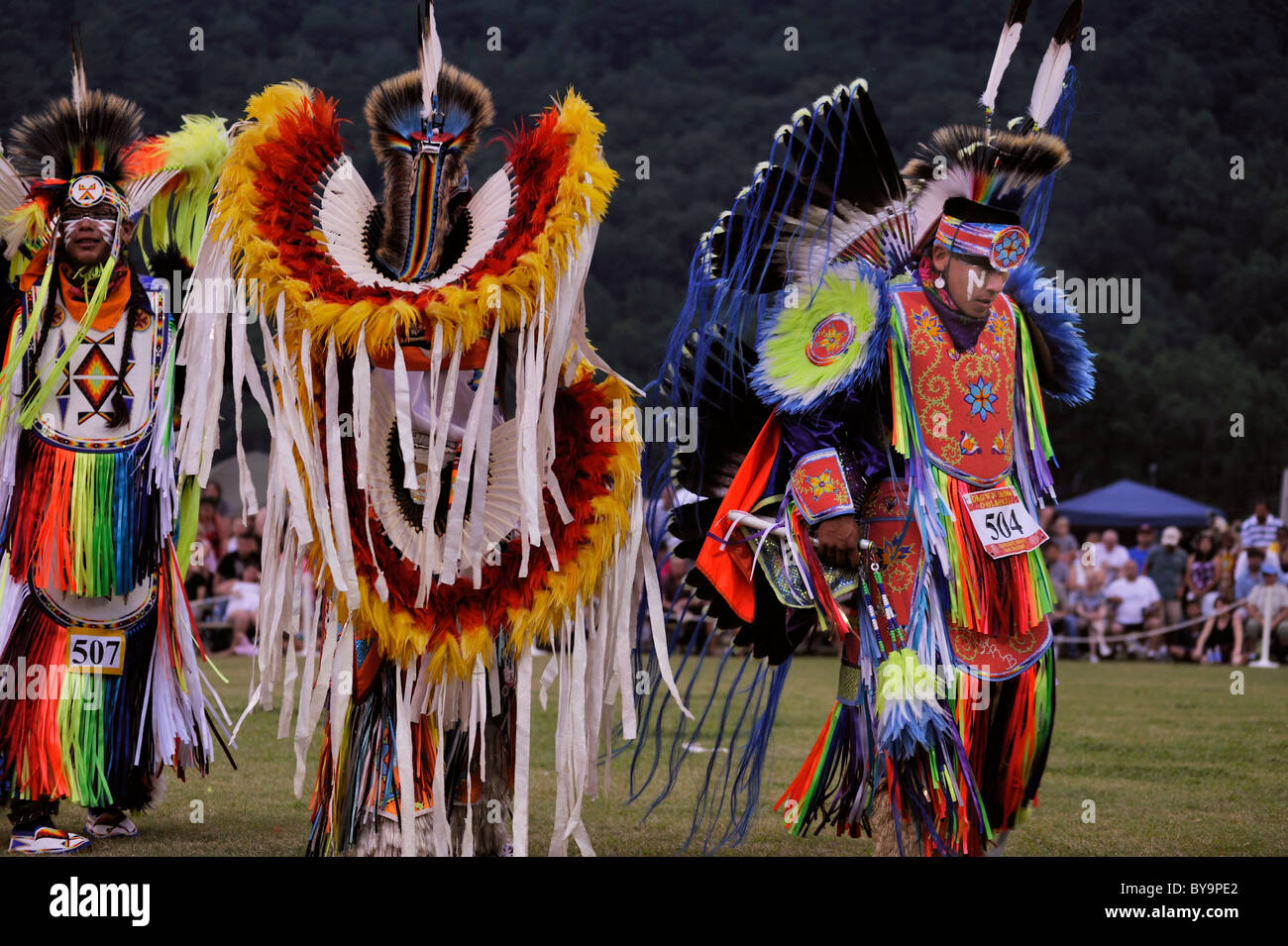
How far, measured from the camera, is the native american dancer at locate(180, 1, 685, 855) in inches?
146

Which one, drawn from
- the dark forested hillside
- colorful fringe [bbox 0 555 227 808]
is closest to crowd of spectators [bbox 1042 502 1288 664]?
colorful fringe [bbox 0 555 227 808]

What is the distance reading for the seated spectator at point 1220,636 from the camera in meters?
12.3

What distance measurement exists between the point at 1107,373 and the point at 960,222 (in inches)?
993

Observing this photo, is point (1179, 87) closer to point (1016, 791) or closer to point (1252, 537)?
point (1252, 537)

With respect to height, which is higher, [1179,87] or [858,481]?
[1179,87]

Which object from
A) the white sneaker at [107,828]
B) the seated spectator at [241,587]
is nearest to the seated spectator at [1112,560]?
the seated spectator at [241,587]

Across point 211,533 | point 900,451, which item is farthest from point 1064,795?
point 211,533

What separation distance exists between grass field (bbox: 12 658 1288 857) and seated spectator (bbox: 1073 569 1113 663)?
3.99 meters

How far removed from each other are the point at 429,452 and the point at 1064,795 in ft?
10.6

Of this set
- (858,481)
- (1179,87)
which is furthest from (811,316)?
(1179,87)

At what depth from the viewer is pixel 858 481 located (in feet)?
13.6

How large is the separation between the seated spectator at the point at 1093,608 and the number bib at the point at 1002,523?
9239 millimetres

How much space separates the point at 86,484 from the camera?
4852 mm

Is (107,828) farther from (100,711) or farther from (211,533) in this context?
(211,533)
